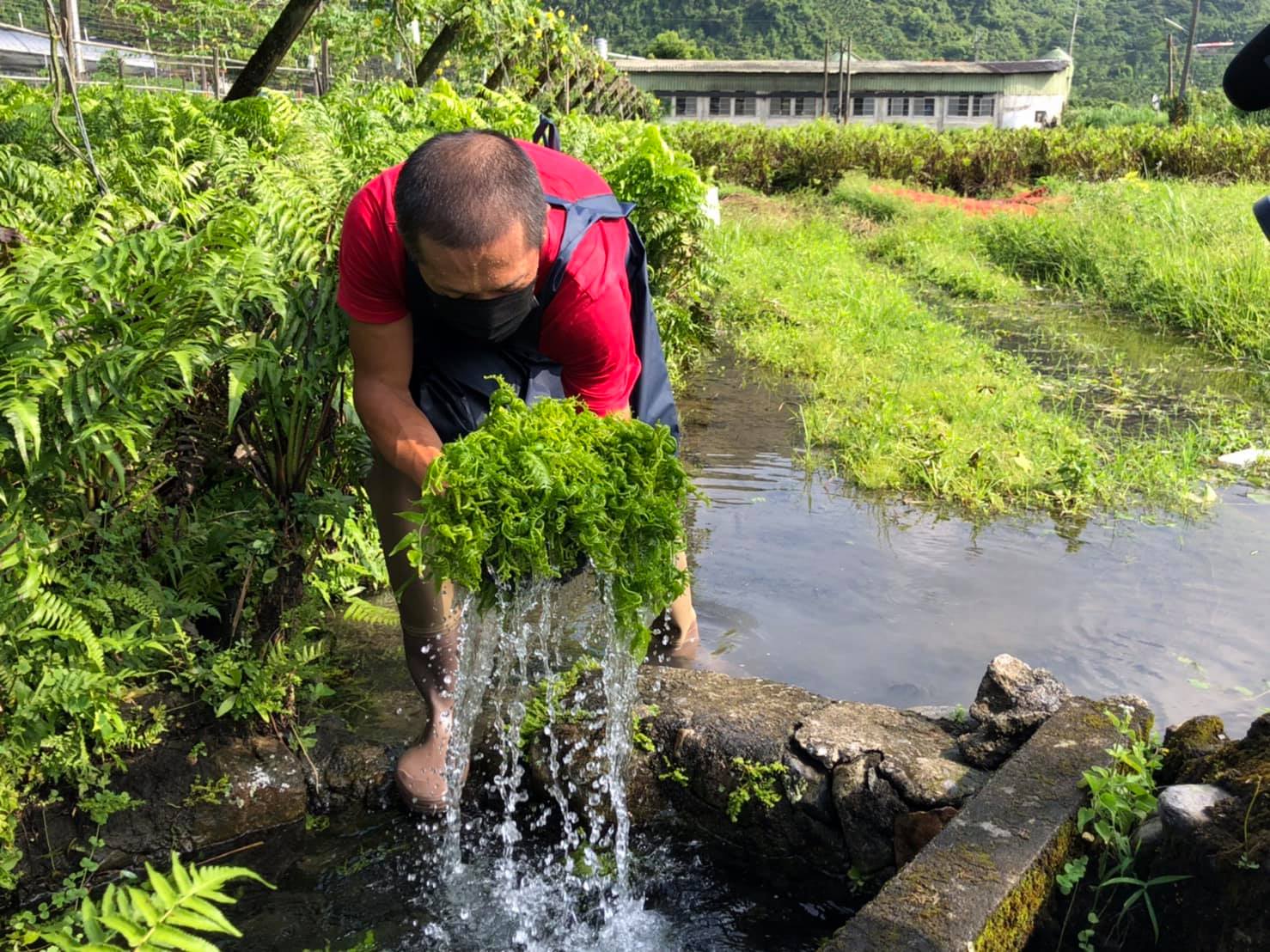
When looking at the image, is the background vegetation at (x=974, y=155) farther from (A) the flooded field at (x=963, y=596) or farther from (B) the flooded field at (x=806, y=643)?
(A) the flooded field at (x=963, y=596)

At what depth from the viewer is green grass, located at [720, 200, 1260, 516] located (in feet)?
19.6

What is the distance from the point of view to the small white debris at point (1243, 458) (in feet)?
21.1

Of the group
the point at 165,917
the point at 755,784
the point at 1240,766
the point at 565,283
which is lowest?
the point at 755,784

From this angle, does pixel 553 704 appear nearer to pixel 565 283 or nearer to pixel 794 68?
pixel 565 283

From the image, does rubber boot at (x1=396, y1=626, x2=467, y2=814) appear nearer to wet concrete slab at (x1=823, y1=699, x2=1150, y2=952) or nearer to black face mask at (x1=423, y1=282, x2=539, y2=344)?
black face mask at (x1=423, y1=282, x2=539, y2=344)

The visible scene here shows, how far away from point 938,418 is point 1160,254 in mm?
6674

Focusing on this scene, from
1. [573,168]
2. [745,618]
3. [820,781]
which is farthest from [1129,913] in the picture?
[573,168]

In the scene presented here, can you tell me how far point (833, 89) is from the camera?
201 feet

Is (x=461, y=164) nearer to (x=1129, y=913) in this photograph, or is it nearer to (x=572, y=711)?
(x=572, y=711)

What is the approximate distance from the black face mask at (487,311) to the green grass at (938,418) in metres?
3.48

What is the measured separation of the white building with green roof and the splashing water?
5901 cm

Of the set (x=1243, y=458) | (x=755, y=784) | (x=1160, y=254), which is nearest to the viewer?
(x=755, y=784)

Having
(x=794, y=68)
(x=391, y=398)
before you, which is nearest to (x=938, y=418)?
(x=391, y=398)

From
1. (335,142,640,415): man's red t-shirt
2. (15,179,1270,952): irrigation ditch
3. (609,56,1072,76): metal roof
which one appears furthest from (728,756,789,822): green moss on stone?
(609,56,1072,76): metal roof
